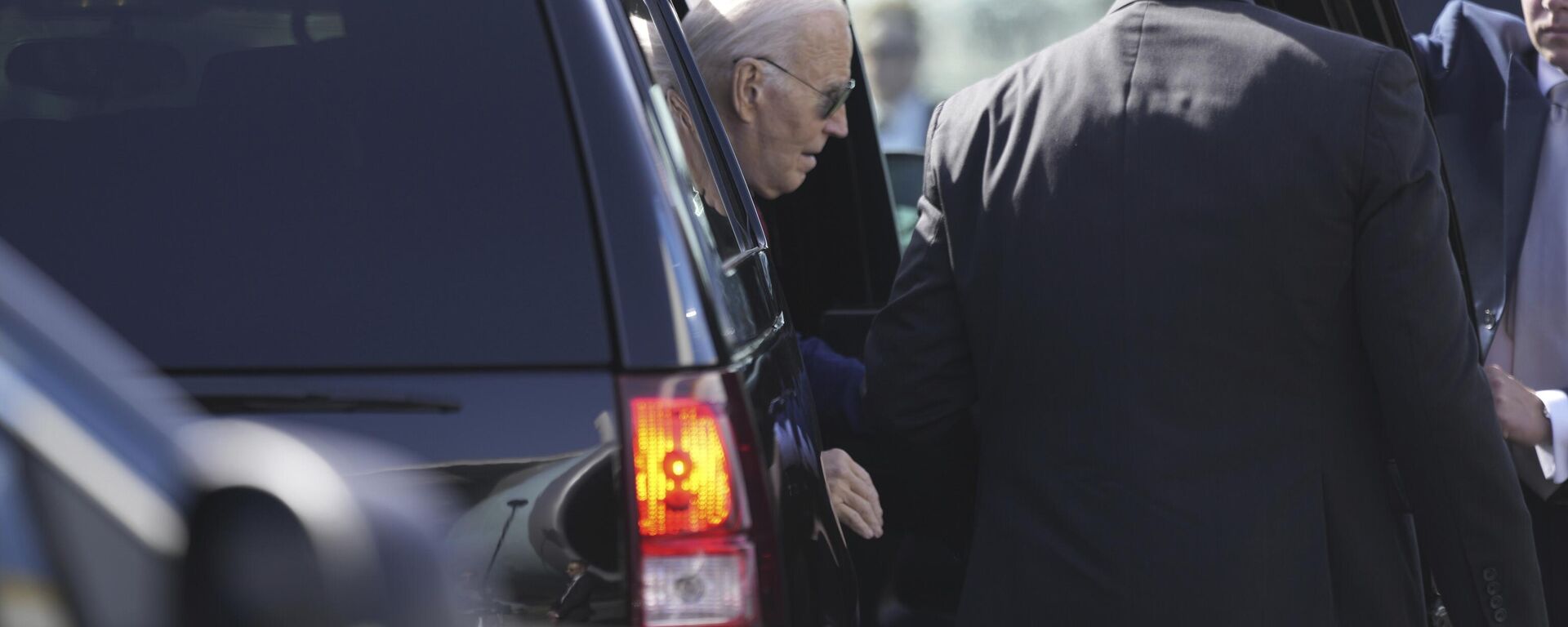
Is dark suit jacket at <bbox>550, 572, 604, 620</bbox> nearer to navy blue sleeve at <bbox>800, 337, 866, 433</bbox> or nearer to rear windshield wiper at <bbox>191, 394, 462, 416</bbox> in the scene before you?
rear windshield wiper at <bbox>191, 394, 462, 416</bbox>

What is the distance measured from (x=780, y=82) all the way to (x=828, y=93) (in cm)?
10

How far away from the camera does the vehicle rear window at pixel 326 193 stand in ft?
4.58

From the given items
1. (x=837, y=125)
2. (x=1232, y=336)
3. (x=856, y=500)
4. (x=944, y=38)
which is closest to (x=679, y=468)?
(x=1232, y=336)

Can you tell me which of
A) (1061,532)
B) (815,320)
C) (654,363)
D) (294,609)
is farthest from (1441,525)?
(815,320)

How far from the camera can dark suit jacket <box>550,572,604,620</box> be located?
1.39 meters

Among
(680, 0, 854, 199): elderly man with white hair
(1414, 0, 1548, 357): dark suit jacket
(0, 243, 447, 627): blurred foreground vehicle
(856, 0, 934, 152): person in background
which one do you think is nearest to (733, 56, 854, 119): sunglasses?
(680, 0, 854, 199): elderly man with white hair

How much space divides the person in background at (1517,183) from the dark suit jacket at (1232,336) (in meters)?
0.92

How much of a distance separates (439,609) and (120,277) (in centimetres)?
42

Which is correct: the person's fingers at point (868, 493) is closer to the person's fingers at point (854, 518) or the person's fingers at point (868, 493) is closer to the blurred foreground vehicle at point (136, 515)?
the person's fingers at point (854, 518)

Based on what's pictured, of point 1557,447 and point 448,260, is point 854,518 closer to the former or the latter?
point 448,260

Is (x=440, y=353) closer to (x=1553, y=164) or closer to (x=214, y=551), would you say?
(x=214, y=551)

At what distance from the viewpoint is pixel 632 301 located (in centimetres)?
145

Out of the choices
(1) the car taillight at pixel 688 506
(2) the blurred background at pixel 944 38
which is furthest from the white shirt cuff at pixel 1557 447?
(2) the blurred background at pixel 944 38

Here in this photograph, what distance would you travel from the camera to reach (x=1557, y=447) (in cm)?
269
